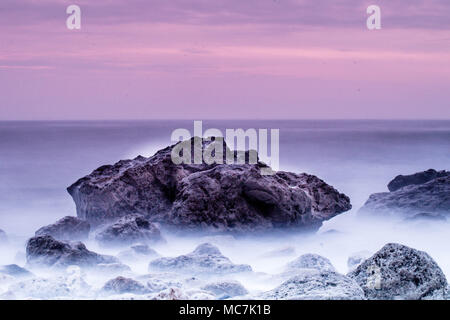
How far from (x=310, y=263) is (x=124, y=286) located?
120 cm

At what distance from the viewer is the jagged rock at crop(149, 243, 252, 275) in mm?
3816

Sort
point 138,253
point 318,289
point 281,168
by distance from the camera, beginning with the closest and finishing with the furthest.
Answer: point 318,289 < point 138,253 < point 281,168

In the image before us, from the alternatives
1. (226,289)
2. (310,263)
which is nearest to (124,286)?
(226,289)

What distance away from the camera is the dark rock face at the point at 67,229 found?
4.60 m

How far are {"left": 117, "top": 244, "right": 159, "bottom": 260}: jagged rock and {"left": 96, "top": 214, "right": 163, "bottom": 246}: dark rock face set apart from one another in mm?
130

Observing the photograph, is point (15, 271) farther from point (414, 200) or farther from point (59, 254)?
point (414, 200)

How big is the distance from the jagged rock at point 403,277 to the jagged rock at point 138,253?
148cm

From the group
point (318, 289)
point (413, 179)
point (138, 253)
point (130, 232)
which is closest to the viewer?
point (318, 289)

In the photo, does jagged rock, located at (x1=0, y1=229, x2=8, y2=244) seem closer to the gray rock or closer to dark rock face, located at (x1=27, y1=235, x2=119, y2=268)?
dark rock face, located at (x1=27, y1=235, x2=119, y2=268)

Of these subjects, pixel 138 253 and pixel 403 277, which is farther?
pixel 138 253

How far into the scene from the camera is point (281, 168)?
5.41m

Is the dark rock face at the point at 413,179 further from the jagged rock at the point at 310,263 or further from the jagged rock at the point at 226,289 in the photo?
the jagged rock at the point at 226,289

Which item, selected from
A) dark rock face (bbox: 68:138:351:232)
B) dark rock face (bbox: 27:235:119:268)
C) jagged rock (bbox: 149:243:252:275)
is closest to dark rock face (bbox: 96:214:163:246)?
dark rock face (bbox: 68:138:351:232)
